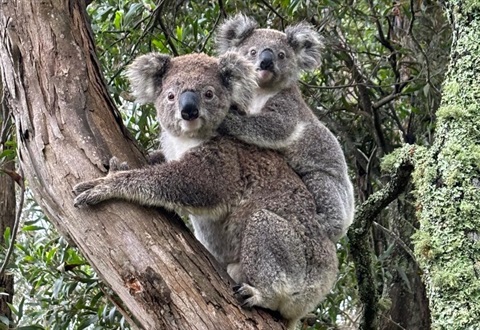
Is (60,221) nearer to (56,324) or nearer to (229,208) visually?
(229,208)

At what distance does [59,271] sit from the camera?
171 inches

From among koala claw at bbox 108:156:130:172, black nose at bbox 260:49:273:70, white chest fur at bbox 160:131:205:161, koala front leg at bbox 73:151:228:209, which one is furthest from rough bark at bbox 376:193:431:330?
koala claw at bbox 108:156:130:172

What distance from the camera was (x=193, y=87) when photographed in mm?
3828

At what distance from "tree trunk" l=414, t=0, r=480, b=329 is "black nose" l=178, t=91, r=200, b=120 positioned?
125 cm

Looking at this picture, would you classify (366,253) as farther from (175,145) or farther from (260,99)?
(260,99)

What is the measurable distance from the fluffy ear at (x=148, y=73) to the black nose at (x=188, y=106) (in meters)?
0.36

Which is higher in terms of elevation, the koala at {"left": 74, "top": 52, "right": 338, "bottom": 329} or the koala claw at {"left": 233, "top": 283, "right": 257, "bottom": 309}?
the koala at {"left": 74, "top": 52, "right": 338, "bottom": 329}

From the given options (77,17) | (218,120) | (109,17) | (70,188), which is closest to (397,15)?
(109,17)

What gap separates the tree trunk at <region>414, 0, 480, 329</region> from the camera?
8.82 feet

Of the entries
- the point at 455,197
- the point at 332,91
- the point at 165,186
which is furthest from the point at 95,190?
the point at 332,91

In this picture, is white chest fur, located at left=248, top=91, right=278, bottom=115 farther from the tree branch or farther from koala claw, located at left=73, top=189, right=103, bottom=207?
koala claw, located at left=73, top=189, right=103, bottom=207

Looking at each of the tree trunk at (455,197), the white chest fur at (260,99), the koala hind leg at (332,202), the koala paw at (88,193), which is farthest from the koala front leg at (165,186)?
the white chest fur at (260,99)

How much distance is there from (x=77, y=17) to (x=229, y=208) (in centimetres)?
129

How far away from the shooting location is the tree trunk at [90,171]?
296 cm
